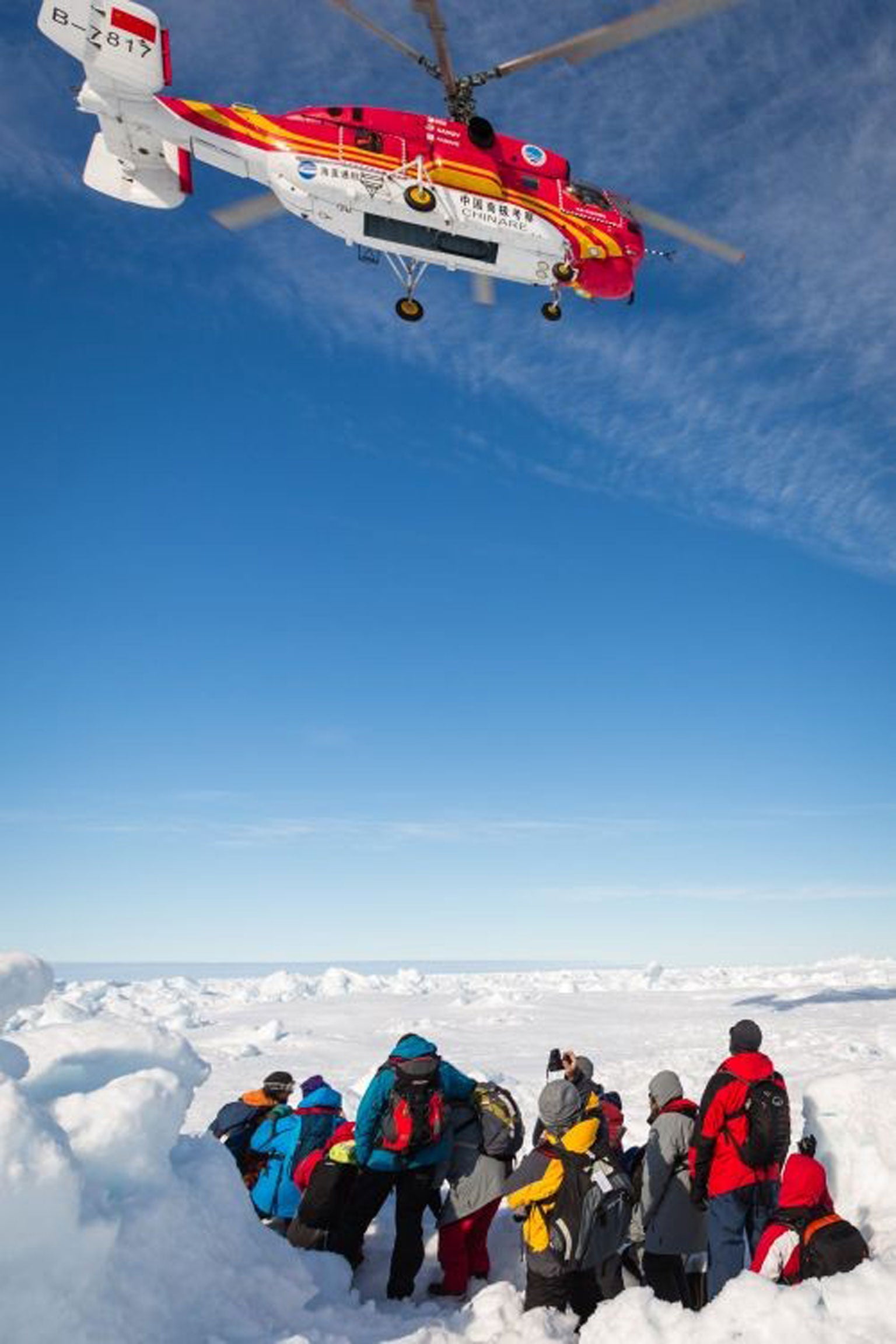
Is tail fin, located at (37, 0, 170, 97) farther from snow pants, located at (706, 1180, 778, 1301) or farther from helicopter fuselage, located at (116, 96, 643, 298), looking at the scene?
snow pants, located at (706, 1180, 778, 1301)

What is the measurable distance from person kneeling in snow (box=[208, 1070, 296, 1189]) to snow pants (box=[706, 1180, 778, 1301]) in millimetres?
2694

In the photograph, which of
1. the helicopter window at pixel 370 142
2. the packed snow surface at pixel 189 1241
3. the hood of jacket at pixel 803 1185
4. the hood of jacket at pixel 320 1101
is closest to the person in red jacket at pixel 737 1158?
the packed snow surface at pixel 189 1241

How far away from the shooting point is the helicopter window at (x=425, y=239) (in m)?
13.0

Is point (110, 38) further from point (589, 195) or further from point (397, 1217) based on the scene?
point (397, 1217)

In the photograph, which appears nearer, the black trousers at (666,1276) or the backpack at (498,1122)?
the black trousers at (666,1276)

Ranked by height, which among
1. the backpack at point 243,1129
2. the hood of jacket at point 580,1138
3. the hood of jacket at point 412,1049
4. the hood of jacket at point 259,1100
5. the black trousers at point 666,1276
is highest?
the hood of jacket at point 412,1049

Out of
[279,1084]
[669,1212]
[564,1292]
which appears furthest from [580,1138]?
[279,1084]

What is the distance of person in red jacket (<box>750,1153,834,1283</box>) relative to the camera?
12.8ft

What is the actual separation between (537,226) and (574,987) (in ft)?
84.8

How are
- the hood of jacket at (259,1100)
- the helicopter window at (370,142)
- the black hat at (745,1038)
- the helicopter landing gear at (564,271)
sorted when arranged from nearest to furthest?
the black hat at (745,1038)
the hood of jacket at (259,1100)
the helicopter window at (370,142)
the helicopter landing gear at (564,271)

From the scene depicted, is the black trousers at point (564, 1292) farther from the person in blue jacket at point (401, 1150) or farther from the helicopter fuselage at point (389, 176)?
the helicopter fuselage at point (389, 176)

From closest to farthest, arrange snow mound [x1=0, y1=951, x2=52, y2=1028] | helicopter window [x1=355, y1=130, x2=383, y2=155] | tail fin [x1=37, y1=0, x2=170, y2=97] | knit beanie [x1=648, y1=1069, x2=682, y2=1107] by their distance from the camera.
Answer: snow mound [x1=0, y1=951, x2=52, y2=1028] → knit beanie [x1=648, y1=1069, x2=682, y2=1107] → tail fin [x1=37, y1=0, x2=170, y2=97] → helicopter window [x1=355, y1=130, x2=383, y2=155]

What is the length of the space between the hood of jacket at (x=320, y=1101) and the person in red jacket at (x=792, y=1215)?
2.65 metres

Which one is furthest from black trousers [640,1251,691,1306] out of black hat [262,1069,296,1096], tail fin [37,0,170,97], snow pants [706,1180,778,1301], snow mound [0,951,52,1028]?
tail fin [37,0,170,97]
